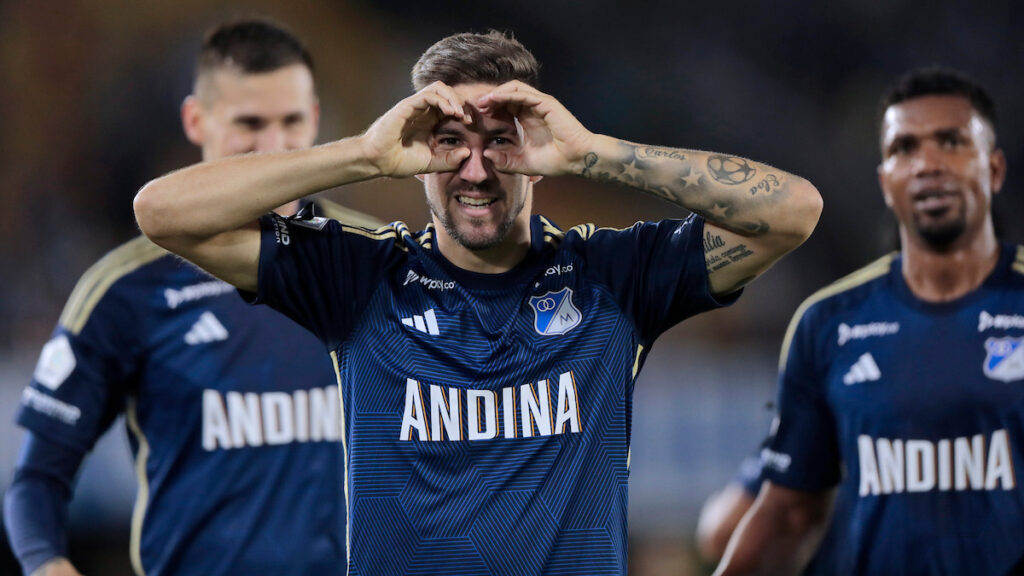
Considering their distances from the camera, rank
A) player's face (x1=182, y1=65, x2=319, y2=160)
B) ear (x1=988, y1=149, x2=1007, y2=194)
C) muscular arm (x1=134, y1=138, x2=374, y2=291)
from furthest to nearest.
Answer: ear (x1=988, y1=149, x2=1007, y2=194)
player's face (x1=182, y1=65, x2=319, y2=160)
muscular arm (x1=134, y1=138, x2=374, y2=291)

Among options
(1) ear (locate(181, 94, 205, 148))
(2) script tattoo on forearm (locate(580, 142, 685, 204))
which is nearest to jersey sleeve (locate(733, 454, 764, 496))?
(2) script tattoo on forearm (locate(580, 142, 685, 204))

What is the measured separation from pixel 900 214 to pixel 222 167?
2.65m

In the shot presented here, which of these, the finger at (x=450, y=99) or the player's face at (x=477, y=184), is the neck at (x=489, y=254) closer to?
the player's face at (x=477, y=184)

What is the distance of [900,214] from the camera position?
408cm

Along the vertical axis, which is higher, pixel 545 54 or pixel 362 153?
pixel 545 54

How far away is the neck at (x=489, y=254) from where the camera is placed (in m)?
2.64

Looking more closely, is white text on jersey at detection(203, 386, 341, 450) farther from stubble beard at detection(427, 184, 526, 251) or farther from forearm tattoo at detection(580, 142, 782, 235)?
forearm tattoo at detection(580, 142, 782, 235)

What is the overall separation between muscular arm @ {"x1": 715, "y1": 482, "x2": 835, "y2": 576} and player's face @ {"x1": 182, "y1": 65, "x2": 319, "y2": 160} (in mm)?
2102

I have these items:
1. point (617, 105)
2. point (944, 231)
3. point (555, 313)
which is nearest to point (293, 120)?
point (555, 313)

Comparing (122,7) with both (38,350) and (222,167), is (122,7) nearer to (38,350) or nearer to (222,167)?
(38,350)

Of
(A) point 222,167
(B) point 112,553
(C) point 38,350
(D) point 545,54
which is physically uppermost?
(D) point 545,54

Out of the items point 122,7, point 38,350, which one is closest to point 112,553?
point 38,350

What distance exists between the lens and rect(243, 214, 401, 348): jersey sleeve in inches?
99.1

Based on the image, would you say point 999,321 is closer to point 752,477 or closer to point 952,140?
point 952,140
